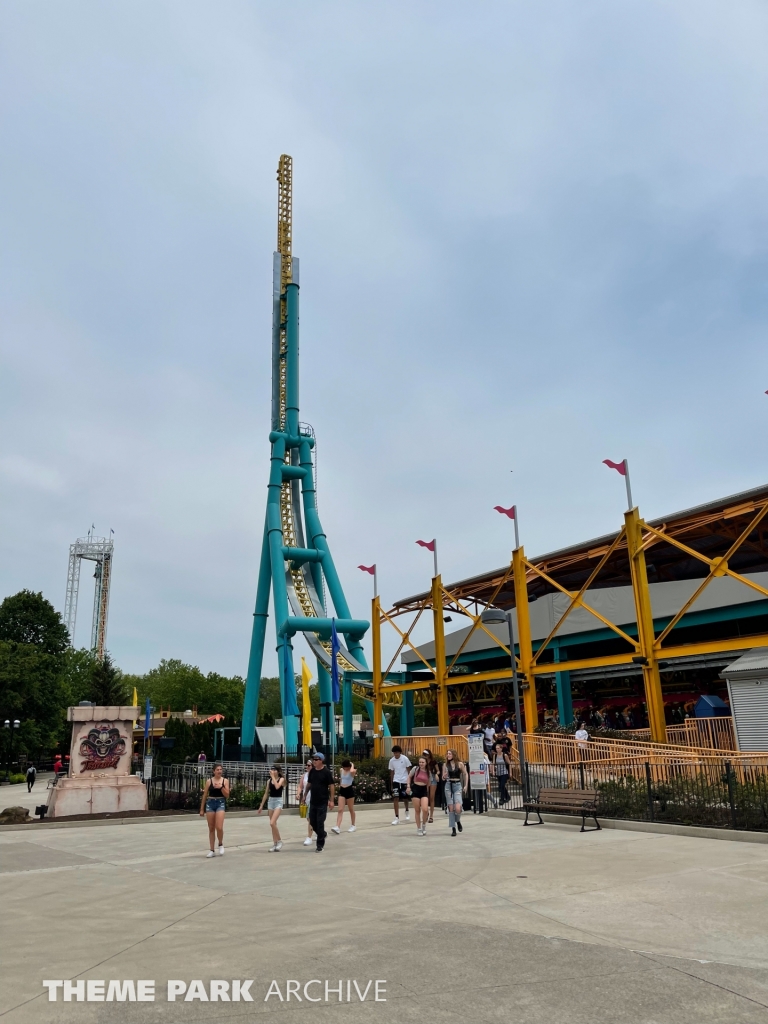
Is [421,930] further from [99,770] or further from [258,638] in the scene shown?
[258,638]

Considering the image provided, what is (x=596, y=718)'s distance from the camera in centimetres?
3728

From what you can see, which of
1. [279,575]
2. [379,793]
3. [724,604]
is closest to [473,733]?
[379,793]

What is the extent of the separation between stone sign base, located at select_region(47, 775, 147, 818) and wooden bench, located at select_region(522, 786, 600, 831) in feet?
40.2

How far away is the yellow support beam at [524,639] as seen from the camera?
33.7 meters

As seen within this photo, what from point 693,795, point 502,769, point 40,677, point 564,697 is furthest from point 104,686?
point 693,795

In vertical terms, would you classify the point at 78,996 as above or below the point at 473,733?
below

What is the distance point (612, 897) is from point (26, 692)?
53927 mm

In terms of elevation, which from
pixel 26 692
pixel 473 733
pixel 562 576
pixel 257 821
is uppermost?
pixel 562 576

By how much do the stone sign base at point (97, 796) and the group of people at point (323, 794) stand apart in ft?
23.6

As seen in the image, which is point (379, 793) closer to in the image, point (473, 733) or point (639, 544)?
point (473, 733)

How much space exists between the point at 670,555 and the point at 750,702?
1840 cm

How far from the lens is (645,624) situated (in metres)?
28.2

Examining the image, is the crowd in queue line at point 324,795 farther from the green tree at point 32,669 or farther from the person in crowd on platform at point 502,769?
the green tree at point 32,669

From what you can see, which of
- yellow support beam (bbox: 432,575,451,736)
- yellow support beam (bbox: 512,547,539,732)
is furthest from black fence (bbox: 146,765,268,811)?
yellow support beam (bbox: 432,575,451,736)
